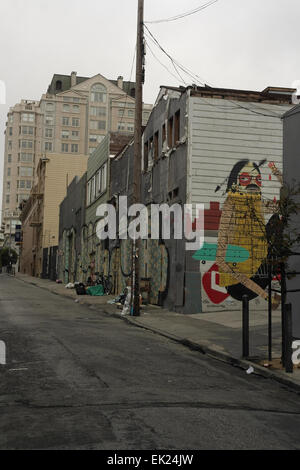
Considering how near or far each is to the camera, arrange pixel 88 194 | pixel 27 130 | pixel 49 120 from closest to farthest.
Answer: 1. pixel 88 194
2. pixel 49 120
3. pixel 27 130

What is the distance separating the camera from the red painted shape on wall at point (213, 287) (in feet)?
59.0

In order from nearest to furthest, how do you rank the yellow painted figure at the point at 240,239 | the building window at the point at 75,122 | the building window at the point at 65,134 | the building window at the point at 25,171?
1. the yellow painted figure at the point at 240,239
2. the building window at the point at 75,122
3. the building window at the point at 65,134
4. the building window at the point at 25,171

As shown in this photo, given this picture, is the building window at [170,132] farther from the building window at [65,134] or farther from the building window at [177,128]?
the building window at [65,134]

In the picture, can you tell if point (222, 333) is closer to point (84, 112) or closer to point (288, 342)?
point (288, 342)

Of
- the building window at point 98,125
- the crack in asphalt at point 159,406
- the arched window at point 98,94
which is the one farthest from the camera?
the building window at point 98,125

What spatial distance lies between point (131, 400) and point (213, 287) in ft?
39.3

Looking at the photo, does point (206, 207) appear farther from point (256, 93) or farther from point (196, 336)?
point (196, 336)

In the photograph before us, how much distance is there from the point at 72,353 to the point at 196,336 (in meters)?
4.14

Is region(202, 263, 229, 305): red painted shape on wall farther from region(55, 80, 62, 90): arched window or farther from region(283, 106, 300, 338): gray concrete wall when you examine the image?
region(55, 80, 62, 90): arched window

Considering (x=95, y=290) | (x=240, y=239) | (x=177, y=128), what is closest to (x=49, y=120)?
(x=95, y=290)

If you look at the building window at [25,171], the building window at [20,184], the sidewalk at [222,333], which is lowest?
the sidewalk at [222,333]

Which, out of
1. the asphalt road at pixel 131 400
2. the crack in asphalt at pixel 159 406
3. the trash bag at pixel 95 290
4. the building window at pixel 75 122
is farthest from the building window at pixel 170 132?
the building window at pixel 75 122

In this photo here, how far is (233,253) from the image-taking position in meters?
18.3

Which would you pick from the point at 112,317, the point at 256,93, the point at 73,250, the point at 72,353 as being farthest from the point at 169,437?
the point at 73,250
